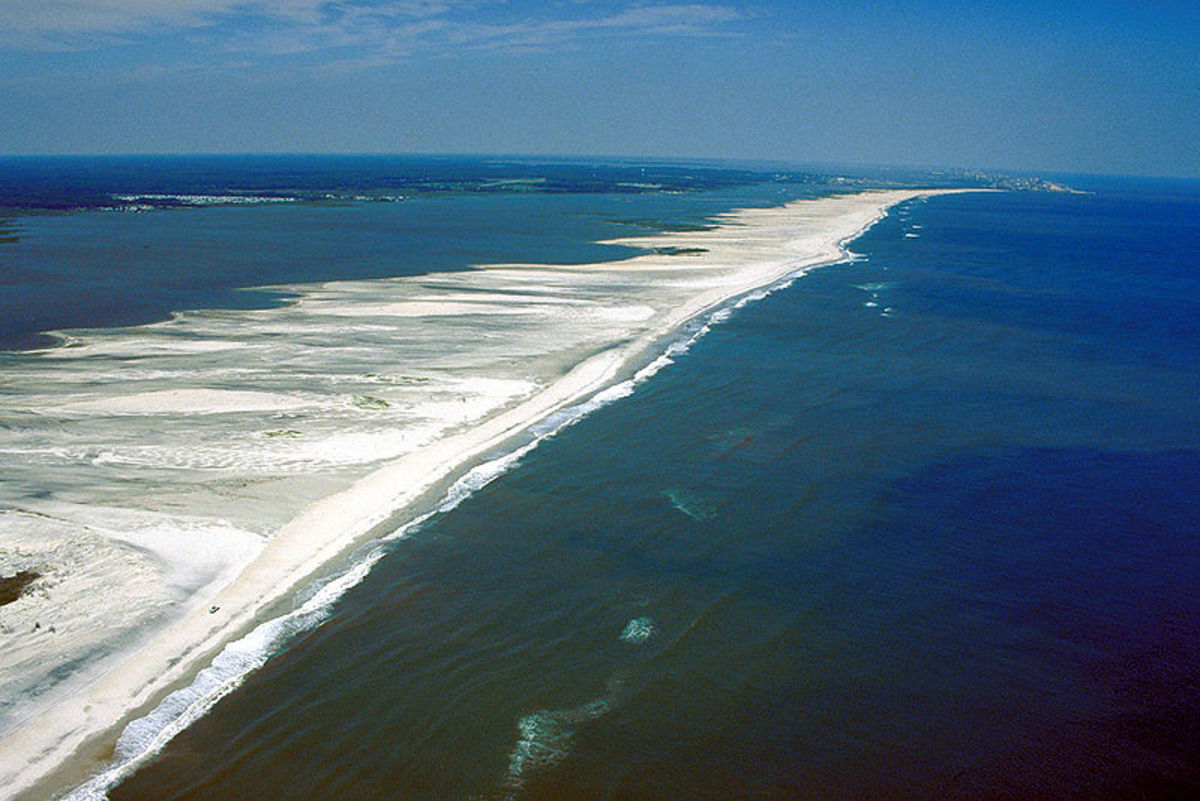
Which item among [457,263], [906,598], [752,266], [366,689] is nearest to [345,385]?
[366,689]

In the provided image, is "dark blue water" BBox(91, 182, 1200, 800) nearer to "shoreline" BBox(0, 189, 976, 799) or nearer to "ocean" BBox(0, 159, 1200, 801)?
"ocean" BBox(0, 159, 1200, 801)

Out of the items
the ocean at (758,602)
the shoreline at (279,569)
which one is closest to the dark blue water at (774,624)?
the ocean at (758,602)

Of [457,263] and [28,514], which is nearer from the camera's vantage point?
[28,514]

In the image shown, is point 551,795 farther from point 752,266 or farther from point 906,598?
point 752,266

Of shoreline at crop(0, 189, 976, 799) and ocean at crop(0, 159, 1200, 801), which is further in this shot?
ocean at crop(0, 159, 1200, 801)

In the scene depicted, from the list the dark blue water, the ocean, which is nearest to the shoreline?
the ocean

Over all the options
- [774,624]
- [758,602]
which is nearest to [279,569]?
[758,602]
